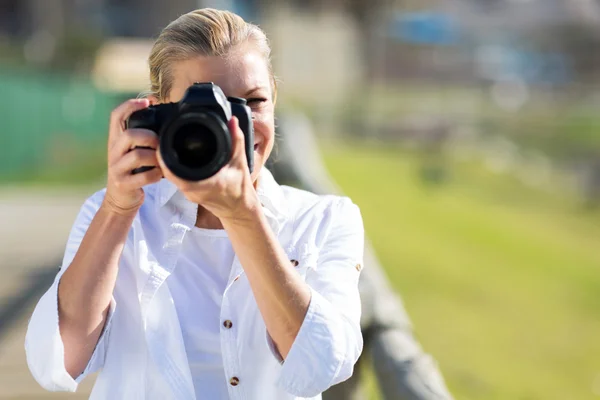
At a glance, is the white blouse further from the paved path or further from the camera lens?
the paved path

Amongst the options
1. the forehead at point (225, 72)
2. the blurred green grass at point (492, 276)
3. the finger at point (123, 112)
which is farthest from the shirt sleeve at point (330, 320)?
the blurred green grass at point (492, 276)

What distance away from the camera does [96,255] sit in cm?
170

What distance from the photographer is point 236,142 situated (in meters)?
1.52

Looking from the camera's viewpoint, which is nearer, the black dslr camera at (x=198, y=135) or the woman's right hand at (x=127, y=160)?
the black dslr camera at (x=198, y=135)

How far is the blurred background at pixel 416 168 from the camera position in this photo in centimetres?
709

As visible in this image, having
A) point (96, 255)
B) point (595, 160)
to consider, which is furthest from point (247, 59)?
point (595, 160)

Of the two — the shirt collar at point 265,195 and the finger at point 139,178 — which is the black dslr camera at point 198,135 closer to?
the finger at point 139,178

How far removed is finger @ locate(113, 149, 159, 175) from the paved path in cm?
298

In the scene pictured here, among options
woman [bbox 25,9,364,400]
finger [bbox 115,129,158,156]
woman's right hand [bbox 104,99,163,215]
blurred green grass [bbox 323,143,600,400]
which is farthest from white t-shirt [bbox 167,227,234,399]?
blurred green grass [bbox 323,143,600,400]

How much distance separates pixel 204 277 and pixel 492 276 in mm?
8315

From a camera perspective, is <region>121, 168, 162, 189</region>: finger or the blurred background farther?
the blurred background

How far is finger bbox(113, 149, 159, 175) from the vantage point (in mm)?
1615

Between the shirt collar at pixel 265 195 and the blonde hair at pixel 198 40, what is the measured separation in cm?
20

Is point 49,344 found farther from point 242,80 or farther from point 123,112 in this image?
point 242,80
